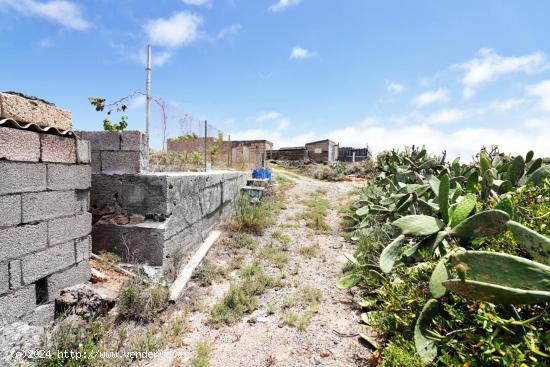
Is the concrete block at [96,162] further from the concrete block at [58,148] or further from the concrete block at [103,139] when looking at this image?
the concrete block at [58,148]

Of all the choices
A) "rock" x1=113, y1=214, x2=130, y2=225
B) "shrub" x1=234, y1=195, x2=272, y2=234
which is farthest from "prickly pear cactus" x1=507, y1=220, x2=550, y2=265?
"shrub" x1=234, y1=195, x2=272, y2=234

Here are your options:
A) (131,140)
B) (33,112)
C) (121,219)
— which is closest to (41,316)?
(121,219)

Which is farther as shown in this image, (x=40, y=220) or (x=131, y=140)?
(x=131, y=140)

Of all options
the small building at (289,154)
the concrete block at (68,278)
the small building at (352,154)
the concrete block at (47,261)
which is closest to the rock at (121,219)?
the concrete block at (68,278)

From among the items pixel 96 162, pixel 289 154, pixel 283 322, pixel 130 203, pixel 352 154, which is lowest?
pixel 283 322

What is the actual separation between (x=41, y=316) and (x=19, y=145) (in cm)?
157

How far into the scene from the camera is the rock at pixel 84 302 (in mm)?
2785

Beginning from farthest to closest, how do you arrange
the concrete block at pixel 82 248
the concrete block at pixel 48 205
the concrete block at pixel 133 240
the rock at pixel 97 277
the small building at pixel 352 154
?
the small building at pixel 352 154, the concrete block at pixel 133 240, the rock at pixel 97 277, the concrete block at pixel 82 248, the concrete block at pixel 48 205

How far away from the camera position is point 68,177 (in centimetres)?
301

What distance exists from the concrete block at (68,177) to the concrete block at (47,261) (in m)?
0.59

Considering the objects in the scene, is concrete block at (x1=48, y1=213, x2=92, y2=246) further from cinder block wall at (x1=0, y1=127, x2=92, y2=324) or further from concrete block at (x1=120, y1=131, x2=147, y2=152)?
concrete block at (x1=120, y1=131, x2=147, y2=152)

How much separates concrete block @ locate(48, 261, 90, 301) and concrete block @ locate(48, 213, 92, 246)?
32 centimetres

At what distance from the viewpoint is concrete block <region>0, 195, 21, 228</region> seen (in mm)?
2346

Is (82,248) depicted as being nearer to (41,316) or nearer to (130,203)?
(41,316)
